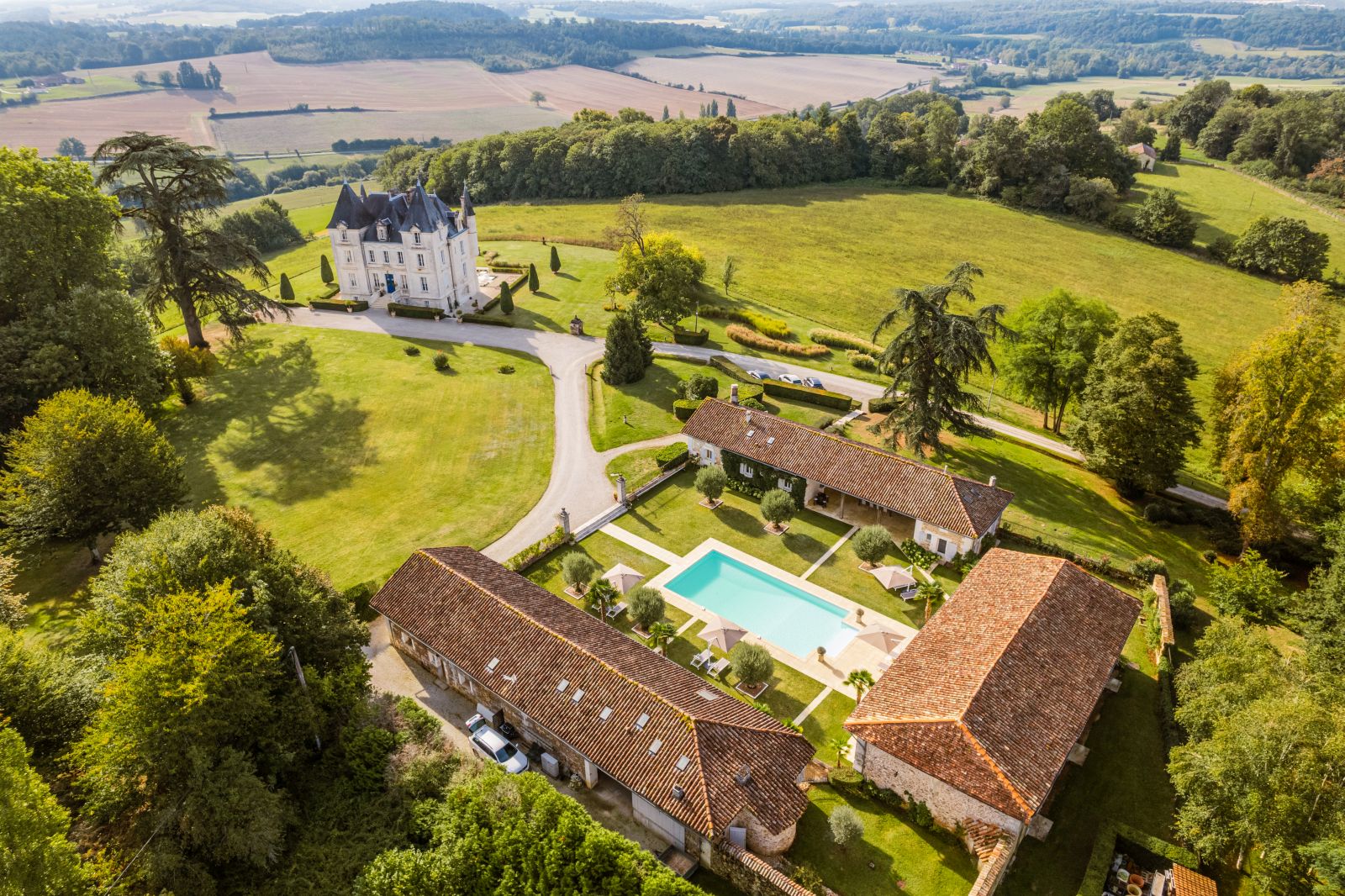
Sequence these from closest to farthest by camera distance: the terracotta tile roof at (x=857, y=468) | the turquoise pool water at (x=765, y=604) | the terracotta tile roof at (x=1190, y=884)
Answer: the terracotta tile roof at (x=1190, y=884) → the turquoise pool water at (x=765, y=604) → the terracotta tile roof at (x=857, y=468)

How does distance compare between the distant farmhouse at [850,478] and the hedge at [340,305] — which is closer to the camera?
the distant farmhouse at [850,478]

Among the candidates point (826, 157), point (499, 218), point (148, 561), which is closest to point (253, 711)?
point (148, 561)

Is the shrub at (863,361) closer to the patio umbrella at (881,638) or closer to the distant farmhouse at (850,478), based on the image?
the distant farmhouse at (850,478)

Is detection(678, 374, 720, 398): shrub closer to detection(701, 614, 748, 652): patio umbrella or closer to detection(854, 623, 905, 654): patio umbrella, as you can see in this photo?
detection(701, 614, 748, 652): patio umbrella

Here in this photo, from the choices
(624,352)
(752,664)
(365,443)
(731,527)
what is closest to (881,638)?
(752,664)

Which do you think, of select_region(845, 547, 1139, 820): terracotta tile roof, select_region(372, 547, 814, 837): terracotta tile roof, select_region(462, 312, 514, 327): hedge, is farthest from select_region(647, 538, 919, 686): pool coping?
select_region(462, 312, 514, 327): hedge

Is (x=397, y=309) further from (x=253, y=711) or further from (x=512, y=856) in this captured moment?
(x=512, y=856)

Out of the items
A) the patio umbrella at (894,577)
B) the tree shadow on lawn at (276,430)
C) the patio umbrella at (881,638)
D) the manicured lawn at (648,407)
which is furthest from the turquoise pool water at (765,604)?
the tree shadow on lawn at (276,430)
